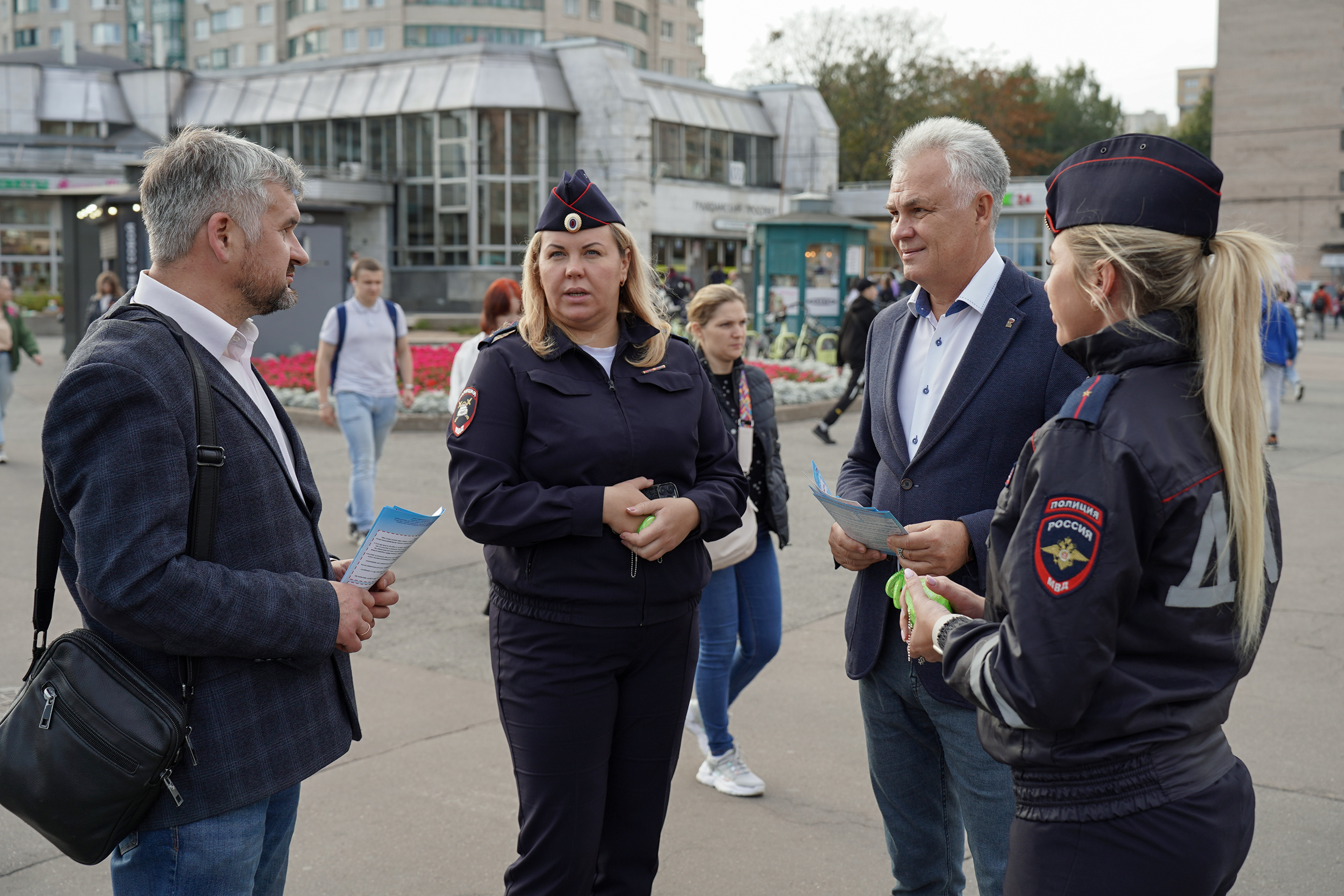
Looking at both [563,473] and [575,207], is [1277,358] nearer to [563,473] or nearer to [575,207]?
Result: [575,207]

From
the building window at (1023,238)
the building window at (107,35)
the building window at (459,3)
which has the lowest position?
the building window at (1023,238)

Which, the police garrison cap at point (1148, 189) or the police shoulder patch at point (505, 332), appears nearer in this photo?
the police garrison cap at point (1148, 189)

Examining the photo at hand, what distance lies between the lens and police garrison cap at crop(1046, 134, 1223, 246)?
188cm

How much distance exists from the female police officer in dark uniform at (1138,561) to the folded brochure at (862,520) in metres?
0.57

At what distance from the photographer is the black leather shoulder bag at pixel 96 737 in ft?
6.63

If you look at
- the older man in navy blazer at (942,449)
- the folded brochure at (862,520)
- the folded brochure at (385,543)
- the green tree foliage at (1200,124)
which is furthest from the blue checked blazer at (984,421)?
the green tree foliage at (1200,124)

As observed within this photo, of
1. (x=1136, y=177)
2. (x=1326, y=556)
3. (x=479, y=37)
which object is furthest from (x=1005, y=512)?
(x=479, y=37)

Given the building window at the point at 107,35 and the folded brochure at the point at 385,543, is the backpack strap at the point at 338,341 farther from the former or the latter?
the building window at the point at 107,35

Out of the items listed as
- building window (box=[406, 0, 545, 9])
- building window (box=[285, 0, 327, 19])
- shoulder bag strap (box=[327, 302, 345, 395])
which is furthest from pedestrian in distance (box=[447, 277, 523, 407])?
building window (box=[285, 0, 327, 19])

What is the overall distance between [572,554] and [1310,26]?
275 ft

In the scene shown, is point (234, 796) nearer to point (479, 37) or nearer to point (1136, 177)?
point (1136, 177)

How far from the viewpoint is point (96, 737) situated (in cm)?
202

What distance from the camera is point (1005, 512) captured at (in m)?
1.91

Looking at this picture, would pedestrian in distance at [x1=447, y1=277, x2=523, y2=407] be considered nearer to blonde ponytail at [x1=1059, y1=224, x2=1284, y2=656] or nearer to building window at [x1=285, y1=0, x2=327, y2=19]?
blonde ponytail at [x1=1059, y1=224, x2=1284, y2=656]
